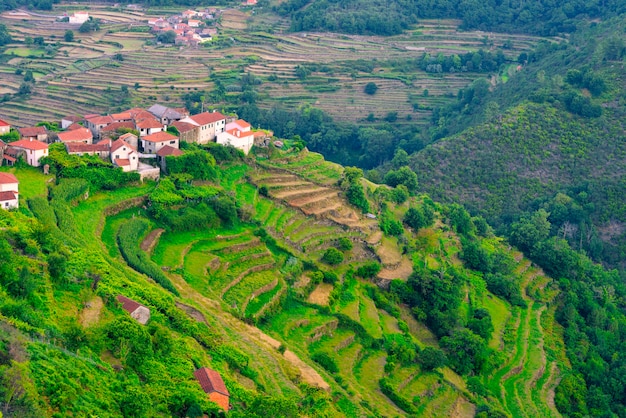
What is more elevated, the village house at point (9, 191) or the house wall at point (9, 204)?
the village house at point (9, 191)

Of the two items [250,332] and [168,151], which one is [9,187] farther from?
[250,332]

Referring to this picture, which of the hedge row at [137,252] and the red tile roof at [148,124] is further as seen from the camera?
the red tile roof at [148,124]

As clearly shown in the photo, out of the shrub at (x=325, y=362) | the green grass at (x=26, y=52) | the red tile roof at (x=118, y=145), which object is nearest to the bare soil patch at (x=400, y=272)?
the shrub at (x=325, y=362)

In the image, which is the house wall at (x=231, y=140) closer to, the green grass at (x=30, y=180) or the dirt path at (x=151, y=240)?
the dirt path at (x=151, y=240)

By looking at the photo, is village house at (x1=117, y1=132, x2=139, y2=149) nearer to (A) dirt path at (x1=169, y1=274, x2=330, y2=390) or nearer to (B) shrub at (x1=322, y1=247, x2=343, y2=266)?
(A) dirt path at (x1=169, y1=274, x2=330, y2=390)

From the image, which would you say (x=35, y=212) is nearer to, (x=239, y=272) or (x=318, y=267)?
(x=239, y=272)

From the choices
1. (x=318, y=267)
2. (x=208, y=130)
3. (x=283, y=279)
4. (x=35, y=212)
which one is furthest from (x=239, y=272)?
(x=208, y=130)
